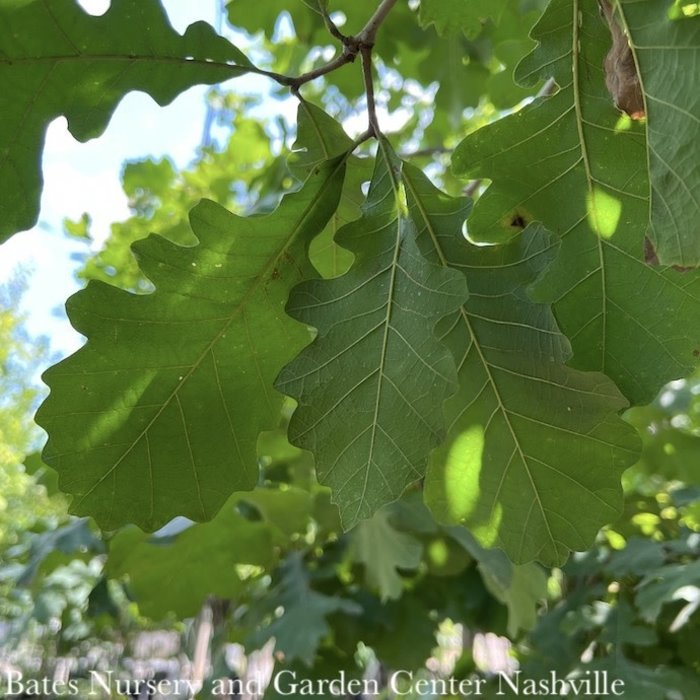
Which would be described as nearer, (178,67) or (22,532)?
(178,67)

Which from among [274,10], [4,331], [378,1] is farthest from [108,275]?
[4,331]

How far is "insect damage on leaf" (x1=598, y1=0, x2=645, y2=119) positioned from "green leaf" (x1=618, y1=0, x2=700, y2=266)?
3 cm

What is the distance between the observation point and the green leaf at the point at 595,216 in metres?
0.80

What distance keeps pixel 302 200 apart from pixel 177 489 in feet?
1.23

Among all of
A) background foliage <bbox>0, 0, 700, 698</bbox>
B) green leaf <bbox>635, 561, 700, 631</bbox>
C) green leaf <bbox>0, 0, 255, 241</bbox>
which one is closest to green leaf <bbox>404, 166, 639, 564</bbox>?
background foliage <bbox>0, 0, 700, 698</bbox>

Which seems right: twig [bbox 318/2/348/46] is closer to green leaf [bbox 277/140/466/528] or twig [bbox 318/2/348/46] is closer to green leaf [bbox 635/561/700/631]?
green leaf [bbox 277/140/466/528]

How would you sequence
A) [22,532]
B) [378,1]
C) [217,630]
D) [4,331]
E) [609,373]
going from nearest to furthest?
[609,373] → [378,1] → [217,630] → [22,532] → [4,331]

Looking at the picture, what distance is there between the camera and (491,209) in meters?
0.87

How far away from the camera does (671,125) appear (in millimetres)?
688

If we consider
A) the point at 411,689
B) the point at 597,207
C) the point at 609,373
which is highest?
the point at 597,207

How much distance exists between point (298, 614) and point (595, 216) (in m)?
1.28

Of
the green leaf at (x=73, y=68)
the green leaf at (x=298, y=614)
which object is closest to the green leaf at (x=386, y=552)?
the green leaf at (x=298, y=614)

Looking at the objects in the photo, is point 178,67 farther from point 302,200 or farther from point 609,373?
point 609,373

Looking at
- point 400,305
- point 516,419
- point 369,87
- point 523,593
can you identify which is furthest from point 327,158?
point 523,593
